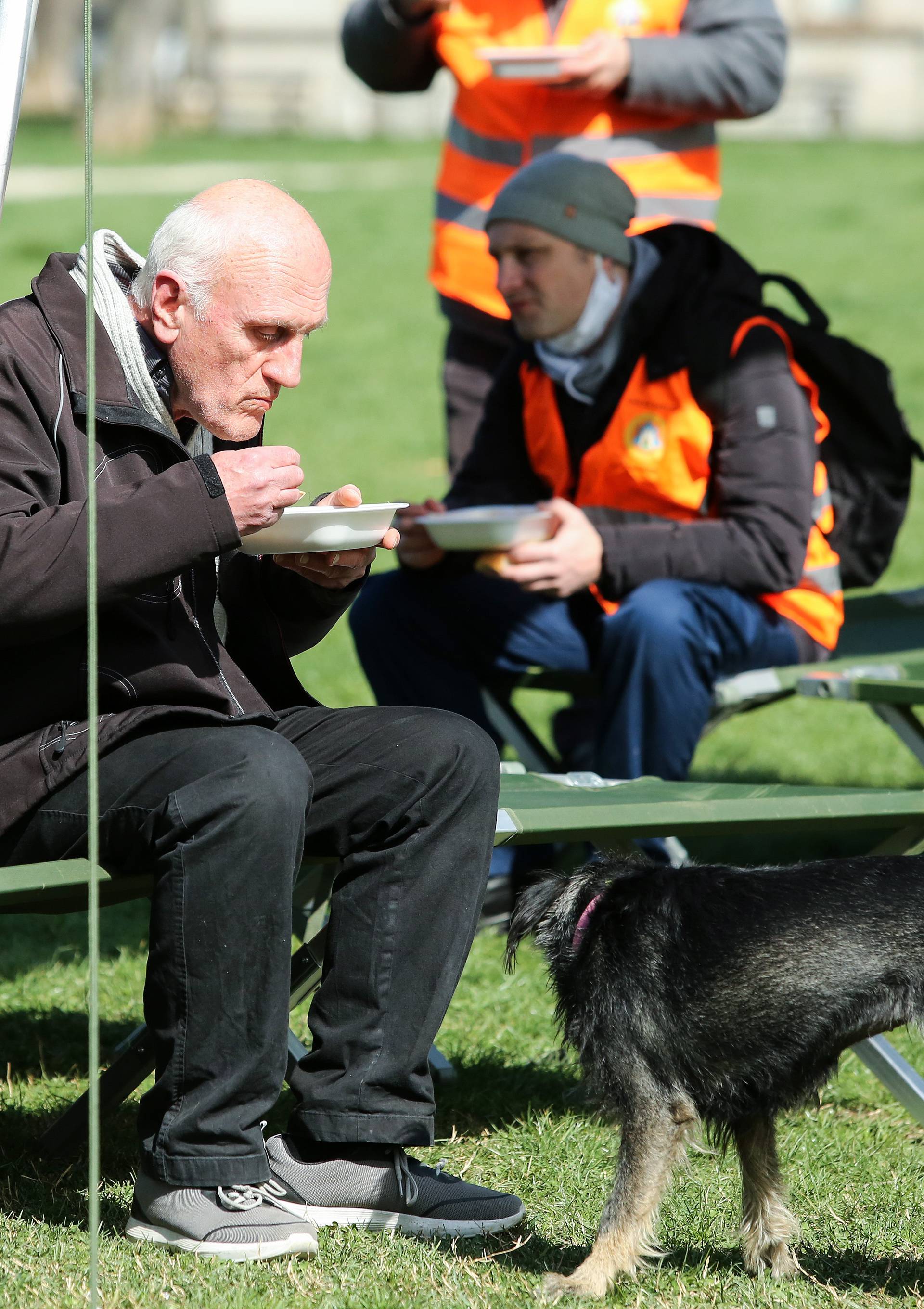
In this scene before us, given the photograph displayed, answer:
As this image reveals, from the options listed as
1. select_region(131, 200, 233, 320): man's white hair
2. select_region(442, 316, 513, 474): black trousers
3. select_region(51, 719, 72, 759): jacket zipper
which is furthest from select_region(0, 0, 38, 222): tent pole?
select_region(442, 316, 513, 474): black trousers

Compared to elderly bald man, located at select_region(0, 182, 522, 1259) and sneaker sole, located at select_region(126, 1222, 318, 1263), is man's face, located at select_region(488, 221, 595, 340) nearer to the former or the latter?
elderly bald man, located at select_region(0, 182, 522, 1259)

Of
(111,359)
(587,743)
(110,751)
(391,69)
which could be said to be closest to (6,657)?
(110,751)

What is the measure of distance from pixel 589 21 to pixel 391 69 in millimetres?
567

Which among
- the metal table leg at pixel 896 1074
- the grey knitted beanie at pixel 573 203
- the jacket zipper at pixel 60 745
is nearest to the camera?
the jacket zipper at pixel 60 745

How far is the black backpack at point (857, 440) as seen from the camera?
4.20 metres

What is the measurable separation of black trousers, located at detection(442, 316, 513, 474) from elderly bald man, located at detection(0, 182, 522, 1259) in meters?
1.95

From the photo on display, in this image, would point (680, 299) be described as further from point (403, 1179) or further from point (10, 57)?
point (403, 1179)

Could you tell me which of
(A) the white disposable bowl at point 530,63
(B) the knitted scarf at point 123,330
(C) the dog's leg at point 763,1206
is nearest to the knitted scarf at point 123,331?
(B) the knitted scarf at point 123,330

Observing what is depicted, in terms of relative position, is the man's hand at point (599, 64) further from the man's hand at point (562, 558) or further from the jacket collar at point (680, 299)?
the man's hand at point (562, 558)

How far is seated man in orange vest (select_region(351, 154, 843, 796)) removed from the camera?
3912 mm

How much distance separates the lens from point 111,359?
2672 mm

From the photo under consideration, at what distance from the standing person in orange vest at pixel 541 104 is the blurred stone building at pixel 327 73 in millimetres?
36317

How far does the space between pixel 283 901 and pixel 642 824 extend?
2.21 ft

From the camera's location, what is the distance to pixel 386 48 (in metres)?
4.75
